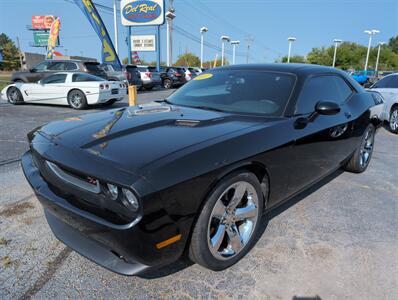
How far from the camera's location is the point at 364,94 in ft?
14.3

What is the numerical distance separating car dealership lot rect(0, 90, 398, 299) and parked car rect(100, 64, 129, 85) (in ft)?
41.9

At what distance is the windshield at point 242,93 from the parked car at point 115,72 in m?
12.8

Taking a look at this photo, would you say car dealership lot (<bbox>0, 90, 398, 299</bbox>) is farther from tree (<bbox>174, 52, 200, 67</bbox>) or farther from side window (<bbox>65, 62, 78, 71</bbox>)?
tree (<bbox>174, 52, 200, 67</bbox>)

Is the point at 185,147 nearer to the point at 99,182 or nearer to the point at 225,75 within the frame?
the point at 99,182

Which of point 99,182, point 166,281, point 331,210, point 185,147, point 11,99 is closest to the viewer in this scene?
point 99,182

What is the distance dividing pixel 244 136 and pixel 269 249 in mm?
995

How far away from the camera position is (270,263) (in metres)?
2.41

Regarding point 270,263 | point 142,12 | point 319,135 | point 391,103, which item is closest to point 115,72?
point 142,12

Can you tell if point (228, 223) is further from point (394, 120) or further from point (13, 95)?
point (13, 95)

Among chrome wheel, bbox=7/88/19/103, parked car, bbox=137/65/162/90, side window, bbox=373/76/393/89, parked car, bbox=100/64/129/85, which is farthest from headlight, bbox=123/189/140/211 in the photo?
parked car, bbox=137/65/162/90

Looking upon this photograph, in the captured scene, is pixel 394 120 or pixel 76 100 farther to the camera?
pixel 76 100

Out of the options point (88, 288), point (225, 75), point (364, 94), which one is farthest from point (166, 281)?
→ point (364, 94)

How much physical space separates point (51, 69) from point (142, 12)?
1287 centimetres

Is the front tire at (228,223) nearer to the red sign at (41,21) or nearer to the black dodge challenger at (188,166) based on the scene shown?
the black dodge challenger at (188,166)
